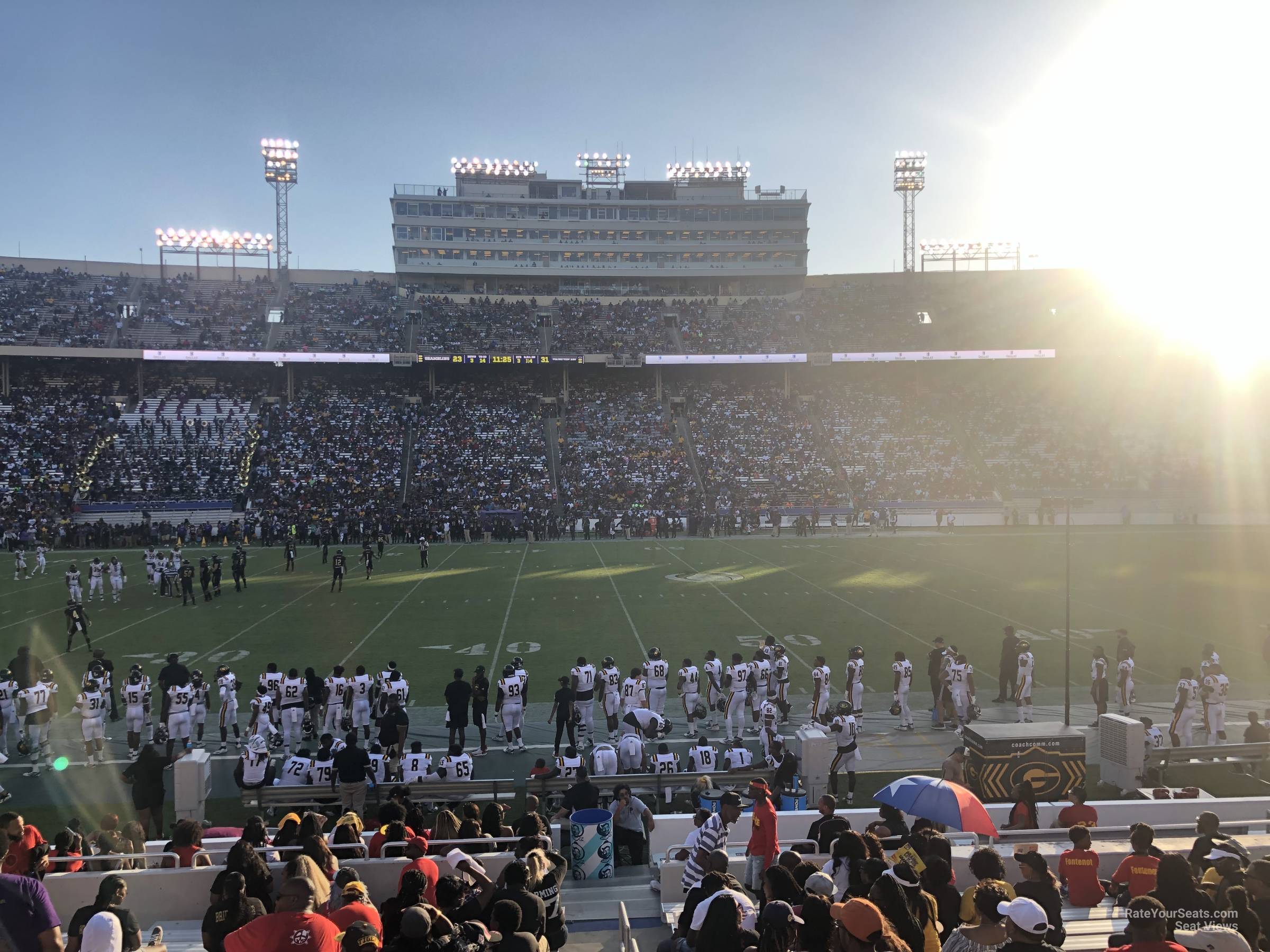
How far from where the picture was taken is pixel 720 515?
4022 centimetres

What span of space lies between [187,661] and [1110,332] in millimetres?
65050

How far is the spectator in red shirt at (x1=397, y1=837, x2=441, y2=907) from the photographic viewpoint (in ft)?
17.3

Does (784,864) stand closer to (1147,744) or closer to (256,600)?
(1147,744)

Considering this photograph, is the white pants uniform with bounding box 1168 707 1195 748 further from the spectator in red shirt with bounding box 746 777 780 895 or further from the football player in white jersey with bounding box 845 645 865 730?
the spectator in red shirt with bounding box 746 777 780 895

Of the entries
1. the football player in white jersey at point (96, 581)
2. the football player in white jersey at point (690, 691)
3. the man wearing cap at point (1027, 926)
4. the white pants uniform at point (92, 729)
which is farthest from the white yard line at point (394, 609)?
the man wearing cap at point (1027, 926)

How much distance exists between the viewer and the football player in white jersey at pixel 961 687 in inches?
526

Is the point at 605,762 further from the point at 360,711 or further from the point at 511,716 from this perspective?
the point at 360,711

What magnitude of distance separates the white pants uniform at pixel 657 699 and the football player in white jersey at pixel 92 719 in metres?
8.28

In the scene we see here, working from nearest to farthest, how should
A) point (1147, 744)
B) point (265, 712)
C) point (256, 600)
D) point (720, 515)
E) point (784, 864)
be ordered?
point (784, 864), point (1147, 744), point (265, 712), point (256, 600), point (720, 515)

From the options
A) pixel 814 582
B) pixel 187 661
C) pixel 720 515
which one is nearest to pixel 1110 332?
pixel 720 515

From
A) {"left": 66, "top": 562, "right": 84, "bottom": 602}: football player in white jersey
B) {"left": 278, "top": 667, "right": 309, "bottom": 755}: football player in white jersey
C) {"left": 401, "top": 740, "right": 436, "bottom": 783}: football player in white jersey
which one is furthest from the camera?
{"left": 66, "top": 562, "right": 84, "bottom": 602}: football player in white jersey

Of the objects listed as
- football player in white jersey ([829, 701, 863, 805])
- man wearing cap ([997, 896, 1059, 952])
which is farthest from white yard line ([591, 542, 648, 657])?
man wearing cap ([997, 896, 1059, 952])

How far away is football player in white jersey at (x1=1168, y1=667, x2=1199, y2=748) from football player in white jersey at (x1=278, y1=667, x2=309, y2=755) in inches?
518

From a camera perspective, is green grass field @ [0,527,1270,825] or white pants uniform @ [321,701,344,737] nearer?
white pants uniform @ [321,701,344,737]
